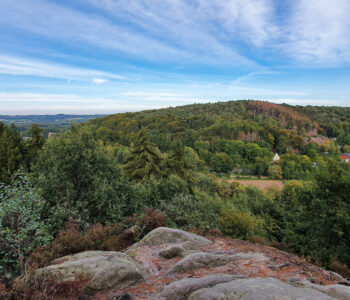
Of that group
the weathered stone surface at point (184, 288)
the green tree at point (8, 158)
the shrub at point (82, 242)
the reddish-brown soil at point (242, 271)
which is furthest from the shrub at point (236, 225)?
the green tree at point (8, 158)

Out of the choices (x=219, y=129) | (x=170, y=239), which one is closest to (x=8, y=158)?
(x=170, y=239)

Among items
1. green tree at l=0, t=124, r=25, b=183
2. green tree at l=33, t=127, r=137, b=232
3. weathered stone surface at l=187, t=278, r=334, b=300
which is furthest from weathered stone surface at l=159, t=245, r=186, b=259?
green tree at l=0, t=124, r=25, b=183

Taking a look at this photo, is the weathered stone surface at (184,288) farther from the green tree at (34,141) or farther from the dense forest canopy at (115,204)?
the green tree at (34,141)

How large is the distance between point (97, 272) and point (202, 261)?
9.69 ft

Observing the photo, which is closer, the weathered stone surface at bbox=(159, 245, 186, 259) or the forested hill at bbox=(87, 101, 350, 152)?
the weathered stone surface at bbox=(159, 245, 186, 259)

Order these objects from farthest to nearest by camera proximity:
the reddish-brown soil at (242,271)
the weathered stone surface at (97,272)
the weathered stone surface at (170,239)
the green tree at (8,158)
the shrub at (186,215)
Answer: the green tree at (8,158)
the shrub at (186,215)
the weathered stone surface at (170,239)
the reddish-brown soil at (242,271)
the weathered stone surface at (97,272)

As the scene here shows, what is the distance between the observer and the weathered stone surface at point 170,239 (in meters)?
8.22

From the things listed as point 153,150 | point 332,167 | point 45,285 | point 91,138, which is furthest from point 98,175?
point 332,167

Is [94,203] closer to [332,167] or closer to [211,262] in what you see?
[211,262]

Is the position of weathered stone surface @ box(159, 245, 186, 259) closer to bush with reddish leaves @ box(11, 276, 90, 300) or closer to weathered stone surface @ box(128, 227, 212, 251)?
weathered stone surface @ box(128, 227, 212, 251)

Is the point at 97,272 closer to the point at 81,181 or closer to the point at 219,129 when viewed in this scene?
the point at 81,181

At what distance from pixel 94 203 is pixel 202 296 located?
28.6 feet

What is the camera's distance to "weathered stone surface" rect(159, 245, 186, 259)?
7.36 m

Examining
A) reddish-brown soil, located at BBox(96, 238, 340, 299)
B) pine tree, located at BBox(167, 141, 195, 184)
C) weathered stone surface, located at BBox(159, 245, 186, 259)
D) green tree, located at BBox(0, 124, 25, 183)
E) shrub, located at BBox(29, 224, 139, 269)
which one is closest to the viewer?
reddish-brown soil, located at BBox(96, 238, 340, 299)
